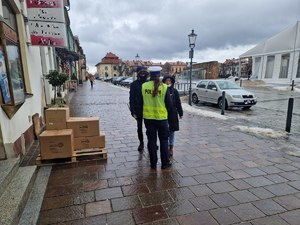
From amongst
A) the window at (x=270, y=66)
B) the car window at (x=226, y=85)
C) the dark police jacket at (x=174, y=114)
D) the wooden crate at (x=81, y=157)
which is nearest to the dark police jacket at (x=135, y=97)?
the dark police jacket at (x=174, y=114)

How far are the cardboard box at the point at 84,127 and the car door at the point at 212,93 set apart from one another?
844 centimetres

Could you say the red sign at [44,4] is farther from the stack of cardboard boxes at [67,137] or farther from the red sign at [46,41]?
the stack of cardboard boxes at [67,137]

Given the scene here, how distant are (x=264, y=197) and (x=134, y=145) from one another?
2.94m

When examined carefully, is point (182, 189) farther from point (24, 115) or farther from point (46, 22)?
point (46, 22)

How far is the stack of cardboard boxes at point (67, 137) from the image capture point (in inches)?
155

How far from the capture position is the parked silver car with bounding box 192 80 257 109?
10.6m

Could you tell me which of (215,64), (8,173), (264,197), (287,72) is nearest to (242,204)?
(264,197)

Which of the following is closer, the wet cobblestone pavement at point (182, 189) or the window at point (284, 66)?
the wet cobblestone pavement at point (182, 189)

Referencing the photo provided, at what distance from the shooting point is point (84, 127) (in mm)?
4324

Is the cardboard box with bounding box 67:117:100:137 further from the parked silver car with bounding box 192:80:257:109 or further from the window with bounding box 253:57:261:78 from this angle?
the window with bounding box 253:57:261:78

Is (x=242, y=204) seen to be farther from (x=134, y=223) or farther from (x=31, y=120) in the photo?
(x=31, y=120)

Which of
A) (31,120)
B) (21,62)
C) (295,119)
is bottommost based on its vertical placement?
(295,119)

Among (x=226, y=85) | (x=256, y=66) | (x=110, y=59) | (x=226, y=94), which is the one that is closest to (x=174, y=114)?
(x=226, y=94)

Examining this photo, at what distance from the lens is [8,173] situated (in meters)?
3.14
